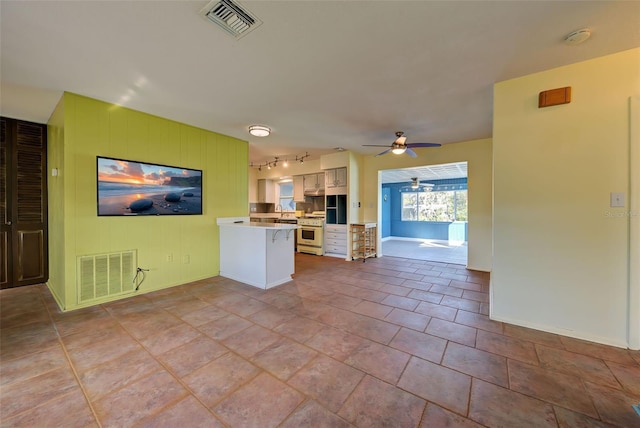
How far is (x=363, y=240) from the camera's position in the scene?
601 centimetres

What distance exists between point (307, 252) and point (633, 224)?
5764mm

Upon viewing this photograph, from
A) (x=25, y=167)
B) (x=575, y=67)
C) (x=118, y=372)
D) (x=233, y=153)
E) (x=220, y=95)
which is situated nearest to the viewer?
(x=118, y=372)

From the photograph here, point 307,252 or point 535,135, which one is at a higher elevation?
point 535,135

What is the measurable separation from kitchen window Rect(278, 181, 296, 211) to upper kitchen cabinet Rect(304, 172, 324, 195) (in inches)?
36.3

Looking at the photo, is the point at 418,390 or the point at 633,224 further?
the point at 633,224

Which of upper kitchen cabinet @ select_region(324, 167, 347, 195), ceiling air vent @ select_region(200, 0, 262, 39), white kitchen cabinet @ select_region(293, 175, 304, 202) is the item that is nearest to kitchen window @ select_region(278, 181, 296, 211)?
white kitchen cabinet @ select_region(293, 175, 304, 202)

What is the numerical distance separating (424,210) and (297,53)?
347 inches

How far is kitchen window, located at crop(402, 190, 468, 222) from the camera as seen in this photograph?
9.01 metres

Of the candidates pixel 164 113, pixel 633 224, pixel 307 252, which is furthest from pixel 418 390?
pixel 307 252

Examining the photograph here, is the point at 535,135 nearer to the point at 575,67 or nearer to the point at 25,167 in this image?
the point at 575,67

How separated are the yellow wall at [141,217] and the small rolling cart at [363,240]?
9.27 ft

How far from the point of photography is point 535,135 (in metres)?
2.48

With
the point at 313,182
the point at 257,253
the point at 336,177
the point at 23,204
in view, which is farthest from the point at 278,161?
the point at 23,204

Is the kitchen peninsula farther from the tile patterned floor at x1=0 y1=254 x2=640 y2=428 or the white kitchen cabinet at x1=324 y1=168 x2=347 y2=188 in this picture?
the white kitchen cabinet at x1=324 y1=168 x2=347 y2=188
